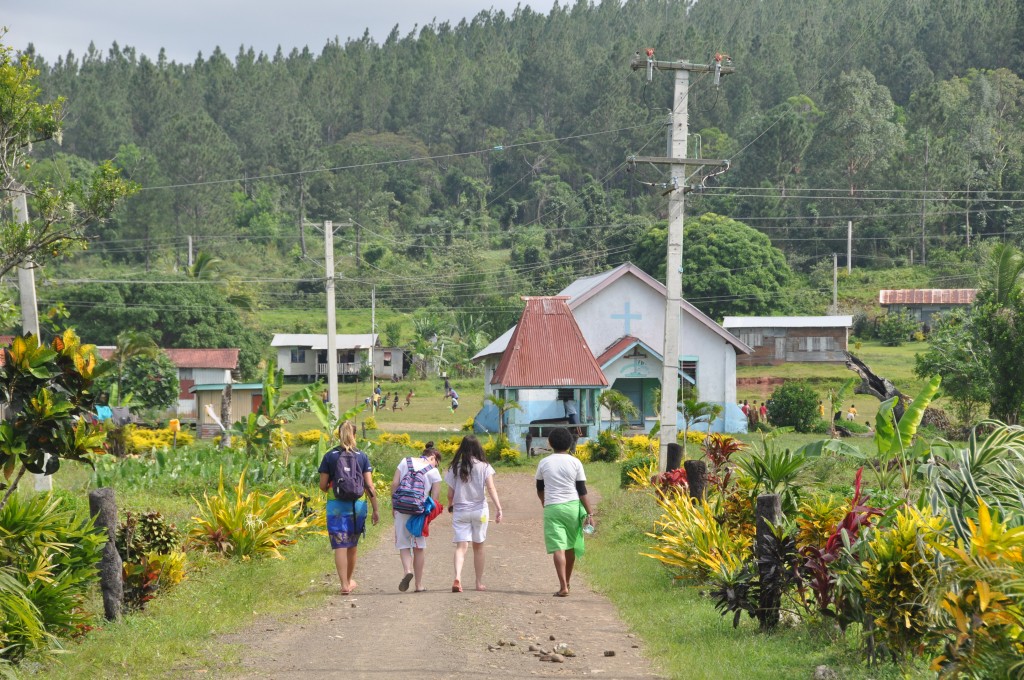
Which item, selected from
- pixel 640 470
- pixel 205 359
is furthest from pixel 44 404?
pixel 205 359

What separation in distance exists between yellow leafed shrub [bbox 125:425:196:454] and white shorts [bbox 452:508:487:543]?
15.5m

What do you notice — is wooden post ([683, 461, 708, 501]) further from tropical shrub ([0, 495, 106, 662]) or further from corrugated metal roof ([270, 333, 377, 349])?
corrugated metal roof ([270, 333, 377, 349])

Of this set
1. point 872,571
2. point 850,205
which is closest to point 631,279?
point 872,571

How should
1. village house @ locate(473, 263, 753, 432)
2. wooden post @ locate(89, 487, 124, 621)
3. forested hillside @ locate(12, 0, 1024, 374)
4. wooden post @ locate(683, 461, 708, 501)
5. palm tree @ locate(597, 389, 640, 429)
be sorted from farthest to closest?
forested hillside @ locate(12, 0, 1024, 374), village house @ locate(473, 263, 753, 432), palm tree @ locate(597, 389, 640, 429), wooden post @ locate(683, 461, 708, 501), wooden post @ locate(89, 487, 124, 621)

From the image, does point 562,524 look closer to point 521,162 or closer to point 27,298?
point 27,298

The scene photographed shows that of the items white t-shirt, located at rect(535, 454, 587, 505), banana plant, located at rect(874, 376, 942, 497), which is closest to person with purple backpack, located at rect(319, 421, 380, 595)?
white t-shirt, located at rect(535, 454, 587, 505)

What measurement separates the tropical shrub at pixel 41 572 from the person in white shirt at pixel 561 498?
4.12 metres

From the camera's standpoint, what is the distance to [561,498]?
10742 millimetres

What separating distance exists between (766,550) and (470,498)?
3307 millimetres

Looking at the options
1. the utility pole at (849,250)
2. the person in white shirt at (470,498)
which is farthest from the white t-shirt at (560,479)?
the utility pole at (849,250)

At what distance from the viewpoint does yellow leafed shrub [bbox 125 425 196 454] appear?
2739 cm

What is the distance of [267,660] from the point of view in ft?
27.3

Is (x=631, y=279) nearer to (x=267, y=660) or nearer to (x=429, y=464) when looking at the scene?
(x=429, y=464)

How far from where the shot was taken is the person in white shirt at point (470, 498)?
11.1 metres
